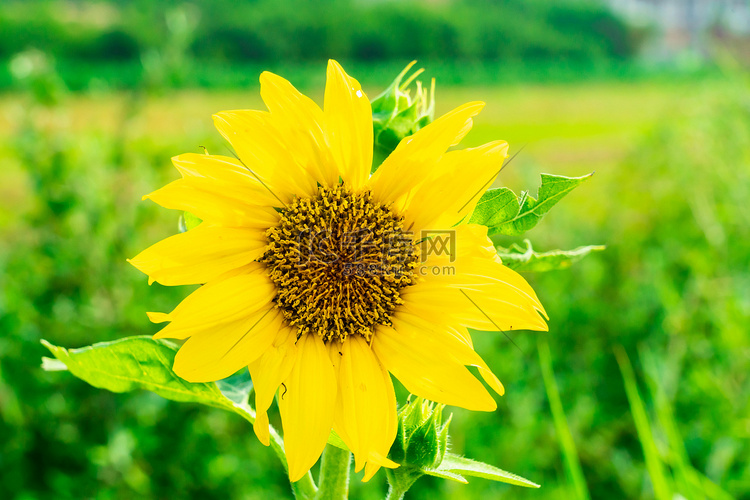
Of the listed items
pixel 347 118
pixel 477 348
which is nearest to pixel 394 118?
pixel 347 118

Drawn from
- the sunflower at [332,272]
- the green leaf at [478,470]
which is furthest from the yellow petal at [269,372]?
the green leaf at [478,470]

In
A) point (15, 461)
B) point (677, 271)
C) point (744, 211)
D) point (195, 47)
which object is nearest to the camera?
point (15, 461)

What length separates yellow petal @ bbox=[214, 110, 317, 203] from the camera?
2.60ft

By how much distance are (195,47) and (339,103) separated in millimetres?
15364

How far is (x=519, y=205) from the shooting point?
0.82m

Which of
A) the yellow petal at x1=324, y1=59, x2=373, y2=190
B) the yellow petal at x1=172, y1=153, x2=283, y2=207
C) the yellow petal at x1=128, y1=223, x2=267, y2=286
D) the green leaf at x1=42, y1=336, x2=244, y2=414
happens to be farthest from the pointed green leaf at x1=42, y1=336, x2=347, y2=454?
the yellow petal at x1=324, y1=59, x2=373, y2=190

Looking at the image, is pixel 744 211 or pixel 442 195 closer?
pixel 442 195

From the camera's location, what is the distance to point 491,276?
78cm

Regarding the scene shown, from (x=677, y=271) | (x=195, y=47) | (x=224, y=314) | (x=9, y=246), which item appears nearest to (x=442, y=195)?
(x=224, y=314)

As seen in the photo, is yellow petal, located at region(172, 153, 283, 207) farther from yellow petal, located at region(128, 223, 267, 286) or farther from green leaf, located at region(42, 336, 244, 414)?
green leaf, located at region(42, 336, 244, 414)

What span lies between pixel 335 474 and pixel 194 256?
35 cm

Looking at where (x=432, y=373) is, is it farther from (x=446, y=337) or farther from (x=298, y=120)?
(x=298, y=120)

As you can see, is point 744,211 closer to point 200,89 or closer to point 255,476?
point 255,476

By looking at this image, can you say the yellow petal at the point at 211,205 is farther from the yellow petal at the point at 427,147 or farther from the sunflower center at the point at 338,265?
the yellow petal at the point at 427,147
